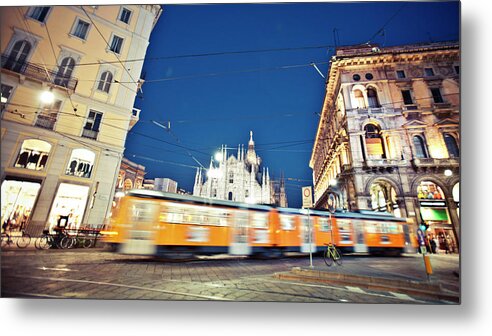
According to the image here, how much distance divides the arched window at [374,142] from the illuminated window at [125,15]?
8.15 metres

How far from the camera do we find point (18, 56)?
12.0 ft

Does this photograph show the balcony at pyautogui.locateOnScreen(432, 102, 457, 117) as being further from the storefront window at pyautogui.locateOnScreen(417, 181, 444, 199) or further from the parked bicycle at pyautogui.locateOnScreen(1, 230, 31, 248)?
the parked bicycle at pyautogui.locateOnScreen(1, 230, 31, 248)

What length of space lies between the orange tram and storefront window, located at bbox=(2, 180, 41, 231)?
1.51 meters

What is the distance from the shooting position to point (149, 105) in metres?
5.08

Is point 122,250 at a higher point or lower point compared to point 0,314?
higher

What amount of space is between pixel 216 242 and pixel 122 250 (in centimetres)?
231

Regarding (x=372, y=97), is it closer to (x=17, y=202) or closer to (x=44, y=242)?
(x=17, y=202)

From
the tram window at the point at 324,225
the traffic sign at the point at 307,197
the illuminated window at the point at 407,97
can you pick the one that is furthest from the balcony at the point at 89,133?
the illuminated window at the point at 407,97

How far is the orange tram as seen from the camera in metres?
4.70

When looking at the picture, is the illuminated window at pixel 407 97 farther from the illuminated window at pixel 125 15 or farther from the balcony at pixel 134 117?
the balcony at pixel 134 117

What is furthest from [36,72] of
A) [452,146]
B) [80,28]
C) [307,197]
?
[452,146]

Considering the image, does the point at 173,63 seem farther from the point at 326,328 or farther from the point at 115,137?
the point at 326,328

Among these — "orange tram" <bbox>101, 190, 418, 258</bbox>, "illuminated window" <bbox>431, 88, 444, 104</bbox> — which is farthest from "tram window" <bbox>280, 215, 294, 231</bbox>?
"illuminated window" <bbox>431, 88, 444, 104</bbox>

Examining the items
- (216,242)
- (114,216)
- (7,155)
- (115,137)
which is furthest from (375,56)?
(7,155)
